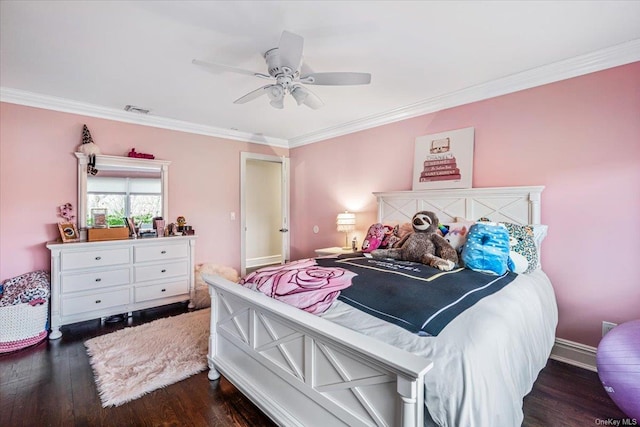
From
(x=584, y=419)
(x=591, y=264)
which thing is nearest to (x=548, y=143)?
(x=591, y=264)

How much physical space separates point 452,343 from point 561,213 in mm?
2077

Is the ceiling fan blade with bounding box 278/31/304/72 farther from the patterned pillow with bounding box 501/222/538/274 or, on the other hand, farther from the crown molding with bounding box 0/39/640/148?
the patterned pillow with bounding box 501/222/538/274

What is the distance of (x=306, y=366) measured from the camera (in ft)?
5.03

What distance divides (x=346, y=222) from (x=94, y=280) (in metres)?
2.95

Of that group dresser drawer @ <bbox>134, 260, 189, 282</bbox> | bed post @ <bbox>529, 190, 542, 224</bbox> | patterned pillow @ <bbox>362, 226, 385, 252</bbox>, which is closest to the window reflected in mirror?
dresser drawer @ <bbox>134, 260, 189, 282</bbox>

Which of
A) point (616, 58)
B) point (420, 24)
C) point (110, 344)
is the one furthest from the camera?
point (110, 344)

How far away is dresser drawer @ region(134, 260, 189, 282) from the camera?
11.4 ft

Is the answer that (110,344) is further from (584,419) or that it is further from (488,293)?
(584,419)

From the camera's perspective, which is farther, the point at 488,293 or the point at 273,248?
the point at 273,248

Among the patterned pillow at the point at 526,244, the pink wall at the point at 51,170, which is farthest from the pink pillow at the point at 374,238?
the pink wall at the point at 51,170

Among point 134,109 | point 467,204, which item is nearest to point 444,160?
point 467,204

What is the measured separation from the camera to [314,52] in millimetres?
2301

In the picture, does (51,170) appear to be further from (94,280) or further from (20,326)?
(20,326)

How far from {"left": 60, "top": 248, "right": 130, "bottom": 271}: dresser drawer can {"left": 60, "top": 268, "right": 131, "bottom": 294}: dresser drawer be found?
0.28 feet
